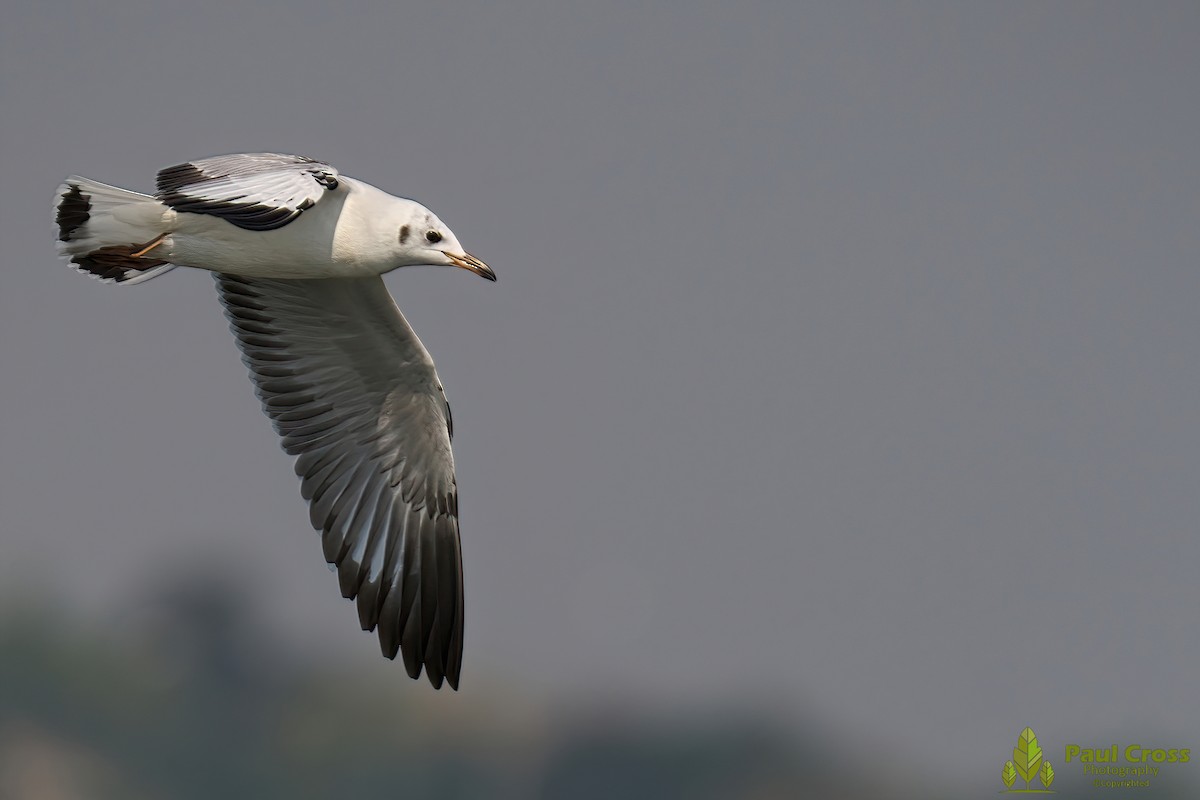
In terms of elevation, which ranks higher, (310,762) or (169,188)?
(169,188)

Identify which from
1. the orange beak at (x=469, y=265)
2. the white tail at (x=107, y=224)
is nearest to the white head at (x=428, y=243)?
the orange beak at (x=469, y=265)

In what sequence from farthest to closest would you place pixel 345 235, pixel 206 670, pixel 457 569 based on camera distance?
pixel 206 670
pixel 457 569
pixel 345 235

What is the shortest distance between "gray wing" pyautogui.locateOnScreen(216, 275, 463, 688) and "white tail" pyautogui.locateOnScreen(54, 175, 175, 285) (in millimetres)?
1249

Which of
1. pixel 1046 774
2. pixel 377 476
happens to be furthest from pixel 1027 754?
pixel 377 476

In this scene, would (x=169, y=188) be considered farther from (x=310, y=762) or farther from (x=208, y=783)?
(x=208, y=783)

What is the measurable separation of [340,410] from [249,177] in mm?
2488

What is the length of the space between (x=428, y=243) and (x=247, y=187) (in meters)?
1.09

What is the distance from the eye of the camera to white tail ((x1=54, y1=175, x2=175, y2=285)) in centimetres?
739

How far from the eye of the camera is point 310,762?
54.0 metres

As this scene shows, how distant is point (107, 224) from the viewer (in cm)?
743

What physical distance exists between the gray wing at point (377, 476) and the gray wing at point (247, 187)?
6.40 feet

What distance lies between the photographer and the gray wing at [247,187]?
20.9 feet

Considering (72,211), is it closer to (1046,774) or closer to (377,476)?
(377,476)

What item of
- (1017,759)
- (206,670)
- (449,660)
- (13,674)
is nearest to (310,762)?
(206,670)
